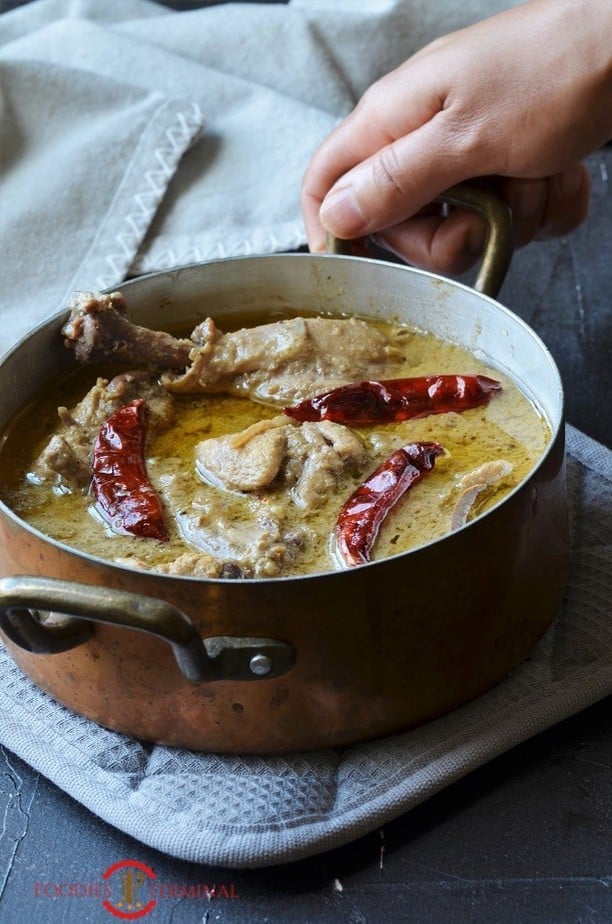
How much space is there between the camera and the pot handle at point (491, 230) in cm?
203

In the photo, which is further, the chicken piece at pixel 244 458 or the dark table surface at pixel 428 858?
the chicken piece at pixel 244 458

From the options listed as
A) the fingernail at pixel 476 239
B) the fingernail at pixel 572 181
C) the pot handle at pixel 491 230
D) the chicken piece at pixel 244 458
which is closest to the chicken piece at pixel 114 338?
the chicken piece at pixel 244 458

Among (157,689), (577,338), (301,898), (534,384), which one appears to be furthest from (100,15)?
(301,898)

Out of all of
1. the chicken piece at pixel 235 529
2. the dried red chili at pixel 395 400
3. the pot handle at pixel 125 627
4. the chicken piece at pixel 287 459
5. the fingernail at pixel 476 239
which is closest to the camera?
the pot handle at pixel 125 627

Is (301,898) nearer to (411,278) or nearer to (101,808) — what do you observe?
(101,808)

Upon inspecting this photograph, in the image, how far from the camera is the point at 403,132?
2209mm

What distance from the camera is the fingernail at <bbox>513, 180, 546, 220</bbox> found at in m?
2.39

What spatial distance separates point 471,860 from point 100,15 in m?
2.65

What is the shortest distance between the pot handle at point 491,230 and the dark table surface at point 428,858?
77 centimetres

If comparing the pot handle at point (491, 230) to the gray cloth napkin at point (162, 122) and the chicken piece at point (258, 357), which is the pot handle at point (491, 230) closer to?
the chicken piece at point (258, 357)

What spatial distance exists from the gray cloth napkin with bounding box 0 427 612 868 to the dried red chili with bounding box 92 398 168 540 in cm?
28

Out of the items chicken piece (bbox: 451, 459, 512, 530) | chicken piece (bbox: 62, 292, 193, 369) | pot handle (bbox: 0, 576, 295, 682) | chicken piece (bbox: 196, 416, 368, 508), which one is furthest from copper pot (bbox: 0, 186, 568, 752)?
chicken piece (bbox: 62, 292, 193, 369)

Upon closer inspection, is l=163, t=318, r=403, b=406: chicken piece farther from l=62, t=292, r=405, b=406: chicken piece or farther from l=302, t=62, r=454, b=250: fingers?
l=302, t=62, r=454, b=250: fingers

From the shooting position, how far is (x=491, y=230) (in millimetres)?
2059
